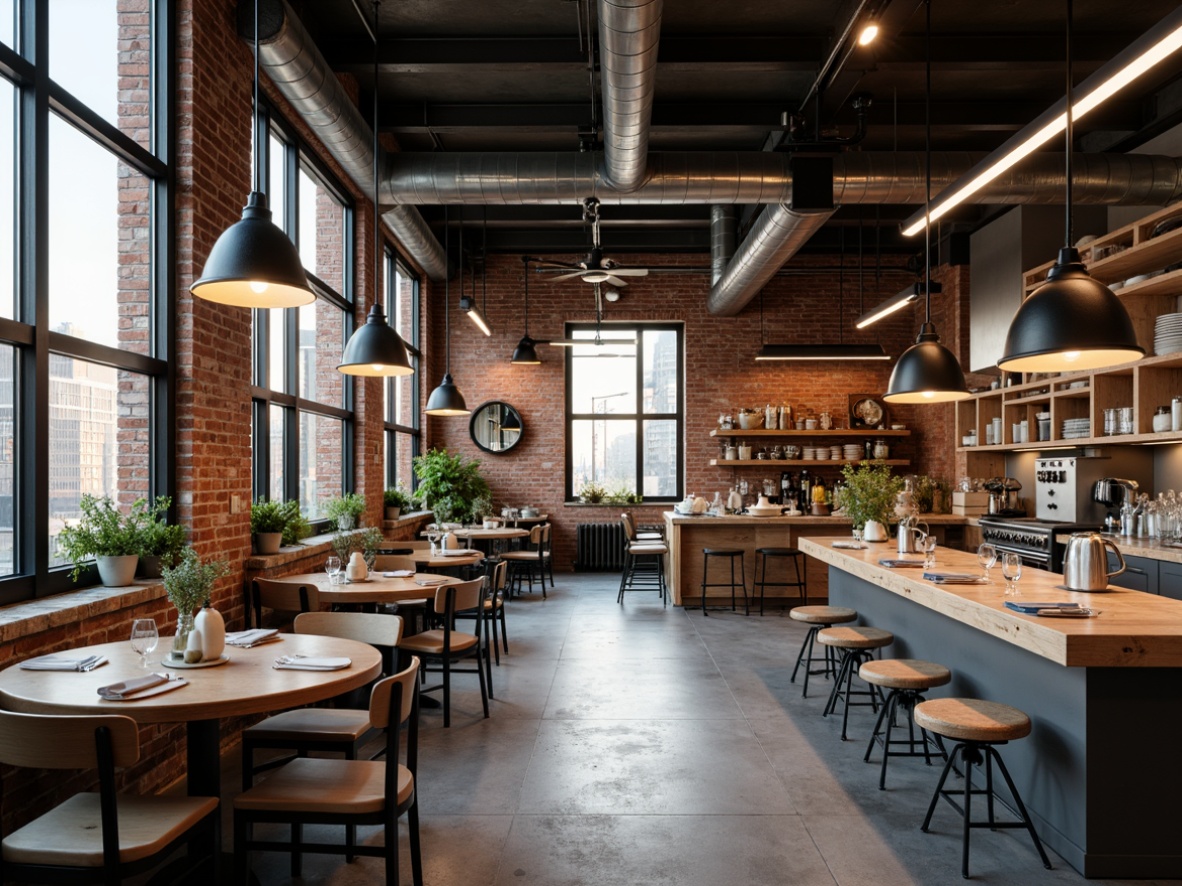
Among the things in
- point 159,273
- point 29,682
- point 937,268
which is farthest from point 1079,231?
point 29,682

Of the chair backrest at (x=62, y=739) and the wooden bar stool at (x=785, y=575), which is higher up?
the chair backrest at (x=62, y=739)

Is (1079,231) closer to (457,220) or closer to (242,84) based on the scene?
(457,220)

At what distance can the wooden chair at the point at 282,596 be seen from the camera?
4.54 m

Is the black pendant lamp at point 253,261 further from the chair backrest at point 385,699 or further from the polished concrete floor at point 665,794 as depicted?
the polished concrete floor at point 665,794

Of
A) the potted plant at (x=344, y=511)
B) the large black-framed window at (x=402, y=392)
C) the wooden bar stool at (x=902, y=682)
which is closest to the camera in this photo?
the wooden bar stool at (x=902, y=682)

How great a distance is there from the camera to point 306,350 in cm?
688

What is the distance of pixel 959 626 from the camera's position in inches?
166

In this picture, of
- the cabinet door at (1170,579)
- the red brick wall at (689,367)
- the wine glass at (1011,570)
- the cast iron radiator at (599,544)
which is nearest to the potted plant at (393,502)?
the red brick wall at (689,367)

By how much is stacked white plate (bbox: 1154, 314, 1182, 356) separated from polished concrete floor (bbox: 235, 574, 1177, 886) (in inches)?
141

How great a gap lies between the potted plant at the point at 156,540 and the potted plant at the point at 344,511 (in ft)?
9.06

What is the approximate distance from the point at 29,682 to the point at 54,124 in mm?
2462

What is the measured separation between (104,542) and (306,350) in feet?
11.1

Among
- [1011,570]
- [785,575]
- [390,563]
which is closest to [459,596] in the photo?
A: [390,563]

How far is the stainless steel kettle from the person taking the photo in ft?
11.7
